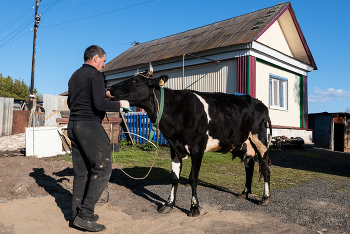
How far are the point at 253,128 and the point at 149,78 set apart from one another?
7.41 feet

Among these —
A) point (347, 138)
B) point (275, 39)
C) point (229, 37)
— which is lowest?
point (347, 138)

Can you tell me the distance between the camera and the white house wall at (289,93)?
13.4 m

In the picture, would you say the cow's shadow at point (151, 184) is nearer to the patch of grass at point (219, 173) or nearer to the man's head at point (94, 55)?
the patch of grass at point (219, 173)

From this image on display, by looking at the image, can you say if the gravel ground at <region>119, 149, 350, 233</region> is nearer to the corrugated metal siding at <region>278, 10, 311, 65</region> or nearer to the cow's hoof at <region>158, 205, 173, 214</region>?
the cow's hoof at <region>158, 205, 173, 214</region>

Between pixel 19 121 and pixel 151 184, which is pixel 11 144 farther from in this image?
pixel 151 184

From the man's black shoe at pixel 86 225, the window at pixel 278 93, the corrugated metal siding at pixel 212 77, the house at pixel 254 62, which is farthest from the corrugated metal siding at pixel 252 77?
the man's black shoe at pixel 86 225

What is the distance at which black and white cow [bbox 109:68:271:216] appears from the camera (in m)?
4.15

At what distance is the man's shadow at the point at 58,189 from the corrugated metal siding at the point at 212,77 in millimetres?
8962

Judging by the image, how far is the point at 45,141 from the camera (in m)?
9.48

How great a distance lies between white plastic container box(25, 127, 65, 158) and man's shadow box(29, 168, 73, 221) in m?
2.97

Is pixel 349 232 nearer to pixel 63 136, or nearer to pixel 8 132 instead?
pixel 63 136

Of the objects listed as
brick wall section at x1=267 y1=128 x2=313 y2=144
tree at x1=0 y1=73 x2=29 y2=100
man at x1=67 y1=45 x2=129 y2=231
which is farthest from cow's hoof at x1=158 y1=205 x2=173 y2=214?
tree at x1=0 y1=73 x2=29 y2=100

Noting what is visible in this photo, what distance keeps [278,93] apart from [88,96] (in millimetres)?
13384

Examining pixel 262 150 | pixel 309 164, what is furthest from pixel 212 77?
pixel 262 150
